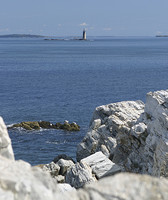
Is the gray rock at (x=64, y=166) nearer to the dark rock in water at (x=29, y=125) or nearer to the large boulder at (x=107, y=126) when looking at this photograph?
the large boulder at (x=107, y=126)

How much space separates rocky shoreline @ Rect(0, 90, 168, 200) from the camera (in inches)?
316

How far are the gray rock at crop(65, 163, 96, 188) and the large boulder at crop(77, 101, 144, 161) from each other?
6540 millimetres

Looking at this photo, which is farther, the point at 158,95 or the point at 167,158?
the point at 158,95

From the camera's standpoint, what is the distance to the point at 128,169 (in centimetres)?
3036

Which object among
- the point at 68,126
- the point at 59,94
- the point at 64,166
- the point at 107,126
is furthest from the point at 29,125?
the point at 59,94

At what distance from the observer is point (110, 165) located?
96.3 ft

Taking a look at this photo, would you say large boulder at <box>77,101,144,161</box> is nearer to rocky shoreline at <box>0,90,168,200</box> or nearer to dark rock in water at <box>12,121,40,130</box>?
rocky shoreline at <box>0,90,168,200</box>

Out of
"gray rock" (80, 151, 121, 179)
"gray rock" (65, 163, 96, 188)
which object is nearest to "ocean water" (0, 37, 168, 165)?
"gray rock" (80, 151, 121, 179)

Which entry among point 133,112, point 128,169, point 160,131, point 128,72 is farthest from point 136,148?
point 128,72

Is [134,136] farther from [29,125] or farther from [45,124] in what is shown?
[29,125]

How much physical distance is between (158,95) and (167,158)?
688 centimetres

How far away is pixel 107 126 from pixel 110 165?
9586 millimetres

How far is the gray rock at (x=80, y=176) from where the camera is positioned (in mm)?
27688

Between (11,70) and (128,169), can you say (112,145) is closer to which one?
(128,169)
